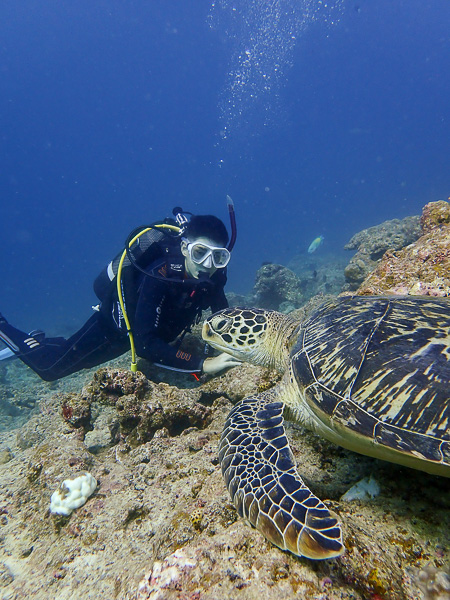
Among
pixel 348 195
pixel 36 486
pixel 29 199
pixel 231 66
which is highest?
pixel 231 66

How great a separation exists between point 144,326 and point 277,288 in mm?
7749

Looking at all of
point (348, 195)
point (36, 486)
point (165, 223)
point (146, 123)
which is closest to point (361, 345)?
point (36, 486)

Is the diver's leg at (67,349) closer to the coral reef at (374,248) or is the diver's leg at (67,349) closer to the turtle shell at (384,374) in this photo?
the turtle shell at (384,374)

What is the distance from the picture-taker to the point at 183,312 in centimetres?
409

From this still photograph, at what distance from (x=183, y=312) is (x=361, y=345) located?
2.80 meters

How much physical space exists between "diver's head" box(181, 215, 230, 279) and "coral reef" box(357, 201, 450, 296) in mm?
1915

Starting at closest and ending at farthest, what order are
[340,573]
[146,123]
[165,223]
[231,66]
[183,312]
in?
[340,573]
[183,312]
[165,223]
[231,66]
[146,123]

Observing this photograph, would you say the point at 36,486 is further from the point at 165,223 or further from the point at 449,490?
the point at 165,223

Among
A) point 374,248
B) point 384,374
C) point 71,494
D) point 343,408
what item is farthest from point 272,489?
point 374,248

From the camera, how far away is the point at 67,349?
4945 mm

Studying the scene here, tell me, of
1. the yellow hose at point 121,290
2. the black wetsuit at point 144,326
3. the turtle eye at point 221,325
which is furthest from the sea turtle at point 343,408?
the yellow hose at point 121,290

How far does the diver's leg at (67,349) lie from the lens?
4.84 m

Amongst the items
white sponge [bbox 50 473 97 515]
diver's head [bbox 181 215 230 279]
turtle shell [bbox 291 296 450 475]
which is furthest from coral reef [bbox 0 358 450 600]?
diver's head [bbox 181 215 230 279]

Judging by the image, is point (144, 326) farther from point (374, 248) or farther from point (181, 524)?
point (374, 248)
